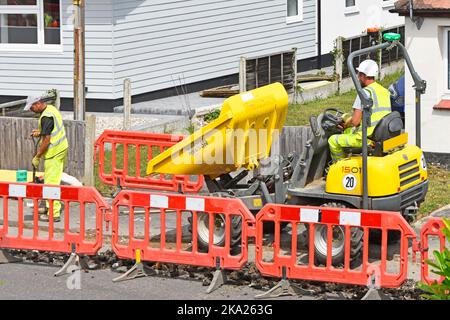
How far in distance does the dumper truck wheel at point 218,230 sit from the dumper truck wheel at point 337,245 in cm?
88

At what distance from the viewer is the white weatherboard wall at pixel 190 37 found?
2275cm

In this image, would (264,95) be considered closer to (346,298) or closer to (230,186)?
(230,186)

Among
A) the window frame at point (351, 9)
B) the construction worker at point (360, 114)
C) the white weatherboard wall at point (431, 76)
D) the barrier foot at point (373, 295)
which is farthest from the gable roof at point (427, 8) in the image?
the window frame at point (351, 9)

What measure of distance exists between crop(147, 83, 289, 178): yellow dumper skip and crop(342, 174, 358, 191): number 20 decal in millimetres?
1191

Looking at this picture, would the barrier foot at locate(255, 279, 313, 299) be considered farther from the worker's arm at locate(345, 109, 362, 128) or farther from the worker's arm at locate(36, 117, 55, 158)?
the worker's arm at locate(36, 117, 55, 158)

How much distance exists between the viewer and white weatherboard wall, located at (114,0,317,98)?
22750 millimetres

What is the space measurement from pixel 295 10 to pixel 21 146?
11728 millimetres

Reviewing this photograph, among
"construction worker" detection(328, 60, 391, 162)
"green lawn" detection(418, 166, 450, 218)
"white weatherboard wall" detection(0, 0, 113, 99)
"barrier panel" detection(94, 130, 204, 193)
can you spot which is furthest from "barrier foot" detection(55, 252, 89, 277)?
"white weatherboard wall" detection(0, 0, 113, 99)

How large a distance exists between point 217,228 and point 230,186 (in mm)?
1119

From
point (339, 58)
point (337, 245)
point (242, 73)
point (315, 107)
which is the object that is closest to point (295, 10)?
point (339, 58)

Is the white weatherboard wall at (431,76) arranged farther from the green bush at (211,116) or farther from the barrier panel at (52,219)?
the barrier panel at (52,219)

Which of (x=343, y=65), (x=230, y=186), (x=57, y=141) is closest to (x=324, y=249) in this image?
(x=230, y=186)

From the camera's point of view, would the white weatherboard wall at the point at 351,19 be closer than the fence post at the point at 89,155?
No

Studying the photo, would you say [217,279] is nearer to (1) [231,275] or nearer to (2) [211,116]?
(1) [231,275]
